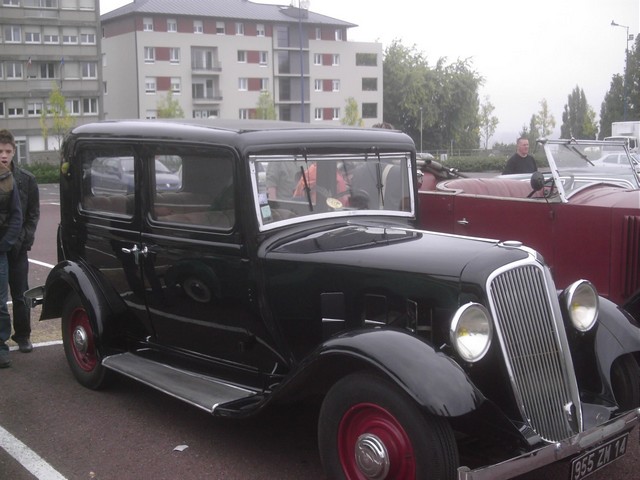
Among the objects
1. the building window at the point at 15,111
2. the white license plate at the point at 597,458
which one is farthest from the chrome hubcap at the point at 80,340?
the building window at the point at 15,111

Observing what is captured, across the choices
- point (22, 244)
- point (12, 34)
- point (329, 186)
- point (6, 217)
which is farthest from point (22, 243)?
point (12, 34)

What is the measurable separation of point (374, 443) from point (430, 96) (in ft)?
259

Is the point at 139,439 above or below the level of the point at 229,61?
below

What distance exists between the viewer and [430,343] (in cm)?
364

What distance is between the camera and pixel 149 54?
6438 centimetres

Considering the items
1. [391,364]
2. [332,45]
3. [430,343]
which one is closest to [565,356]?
[430,343]

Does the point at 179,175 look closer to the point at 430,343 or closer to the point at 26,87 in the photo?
the point at 430,343

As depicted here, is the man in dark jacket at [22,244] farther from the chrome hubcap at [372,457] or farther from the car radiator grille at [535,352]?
the car radiator grille at [535,352]

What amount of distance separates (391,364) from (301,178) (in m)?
1.64

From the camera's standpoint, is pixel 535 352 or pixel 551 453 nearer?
pixel 551 453

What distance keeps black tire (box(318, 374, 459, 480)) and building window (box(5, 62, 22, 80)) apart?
196 ft

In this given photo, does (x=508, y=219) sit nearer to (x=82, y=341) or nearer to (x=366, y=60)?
(x=82, y=341)

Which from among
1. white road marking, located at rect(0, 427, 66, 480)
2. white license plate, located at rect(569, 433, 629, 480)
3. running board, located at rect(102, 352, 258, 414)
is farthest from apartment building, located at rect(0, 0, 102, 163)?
white license plate, located at rect(569, 433, 629, 480)

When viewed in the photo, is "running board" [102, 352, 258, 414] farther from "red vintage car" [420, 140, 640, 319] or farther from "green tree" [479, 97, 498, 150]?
"green tree" [479, 97, 498, 150]
